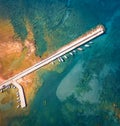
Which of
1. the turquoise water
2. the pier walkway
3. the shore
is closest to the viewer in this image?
the turquoise water

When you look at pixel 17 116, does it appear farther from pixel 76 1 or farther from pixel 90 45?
pixel 76 1

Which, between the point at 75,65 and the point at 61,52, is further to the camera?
the point at 61,52

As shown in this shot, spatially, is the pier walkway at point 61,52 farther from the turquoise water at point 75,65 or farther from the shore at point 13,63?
the turquoise water at point 75,65

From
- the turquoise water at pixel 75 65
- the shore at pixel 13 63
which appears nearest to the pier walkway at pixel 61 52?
the shore at pixel 13 63

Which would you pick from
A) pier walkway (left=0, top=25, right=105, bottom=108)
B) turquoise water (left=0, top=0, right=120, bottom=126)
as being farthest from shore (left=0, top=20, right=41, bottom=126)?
turquoise water (left=0, top=0, right=120, bottom=126)

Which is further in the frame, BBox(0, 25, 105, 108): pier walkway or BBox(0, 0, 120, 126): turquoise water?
BBox(0, 25, 105, 108): pier walkway

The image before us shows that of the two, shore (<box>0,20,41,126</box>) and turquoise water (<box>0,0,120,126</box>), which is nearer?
turquoise water (<box>0,0,120,126</box>)

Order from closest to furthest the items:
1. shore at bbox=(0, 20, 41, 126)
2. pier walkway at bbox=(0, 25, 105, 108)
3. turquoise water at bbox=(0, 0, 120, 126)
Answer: turquoise water at bbox=(0, 0, 120, 126), shore at bbox=(0, 20, 41, 126), pier walkway at bbox=(0, 25, 105, 108)

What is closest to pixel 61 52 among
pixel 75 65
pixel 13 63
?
pixel 75 65

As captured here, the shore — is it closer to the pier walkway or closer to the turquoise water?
the pier walkway

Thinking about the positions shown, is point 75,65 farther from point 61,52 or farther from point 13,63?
point 13,63
